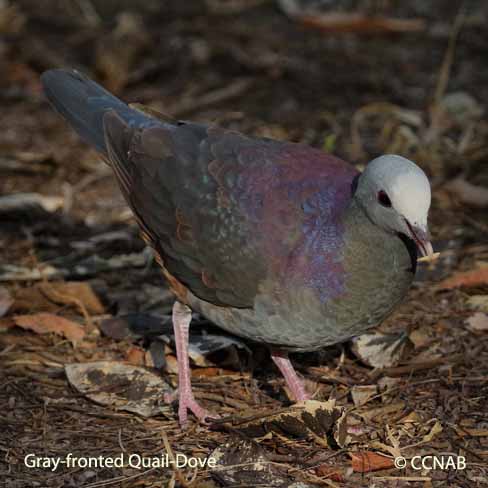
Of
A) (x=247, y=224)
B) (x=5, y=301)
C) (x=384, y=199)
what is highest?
(x=384, y=199)

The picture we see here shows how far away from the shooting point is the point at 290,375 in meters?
4.23

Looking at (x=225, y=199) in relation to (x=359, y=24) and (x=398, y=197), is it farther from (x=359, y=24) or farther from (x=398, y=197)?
(x=359, y=24)

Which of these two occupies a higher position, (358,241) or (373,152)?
(358,241)

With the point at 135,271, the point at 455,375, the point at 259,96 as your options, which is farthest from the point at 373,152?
the point at 455,375

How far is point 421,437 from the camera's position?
3857 mm

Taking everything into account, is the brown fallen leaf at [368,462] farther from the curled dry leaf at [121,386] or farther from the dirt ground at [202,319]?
the curled dry leaf at [121,386]

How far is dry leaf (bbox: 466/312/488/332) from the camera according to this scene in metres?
4.61

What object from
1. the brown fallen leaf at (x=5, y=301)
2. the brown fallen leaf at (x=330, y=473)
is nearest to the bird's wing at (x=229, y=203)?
the brown fallen leaf at (x=330, y=473)

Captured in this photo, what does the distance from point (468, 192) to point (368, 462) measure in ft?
8.44

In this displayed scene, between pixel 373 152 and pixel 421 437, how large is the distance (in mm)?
2887

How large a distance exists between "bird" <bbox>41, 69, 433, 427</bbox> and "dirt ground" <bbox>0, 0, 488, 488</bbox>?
1.00ft

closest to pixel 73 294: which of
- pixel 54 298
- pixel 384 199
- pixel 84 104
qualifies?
pixel 54 298

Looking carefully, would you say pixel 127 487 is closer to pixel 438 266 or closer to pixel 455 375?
pixel 455 375

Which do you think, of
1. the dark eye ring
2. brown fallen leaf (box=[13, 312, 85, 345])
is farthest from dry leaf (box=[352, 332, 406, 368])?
brown fallen leaf (box=[13, 312, 85, 345])
